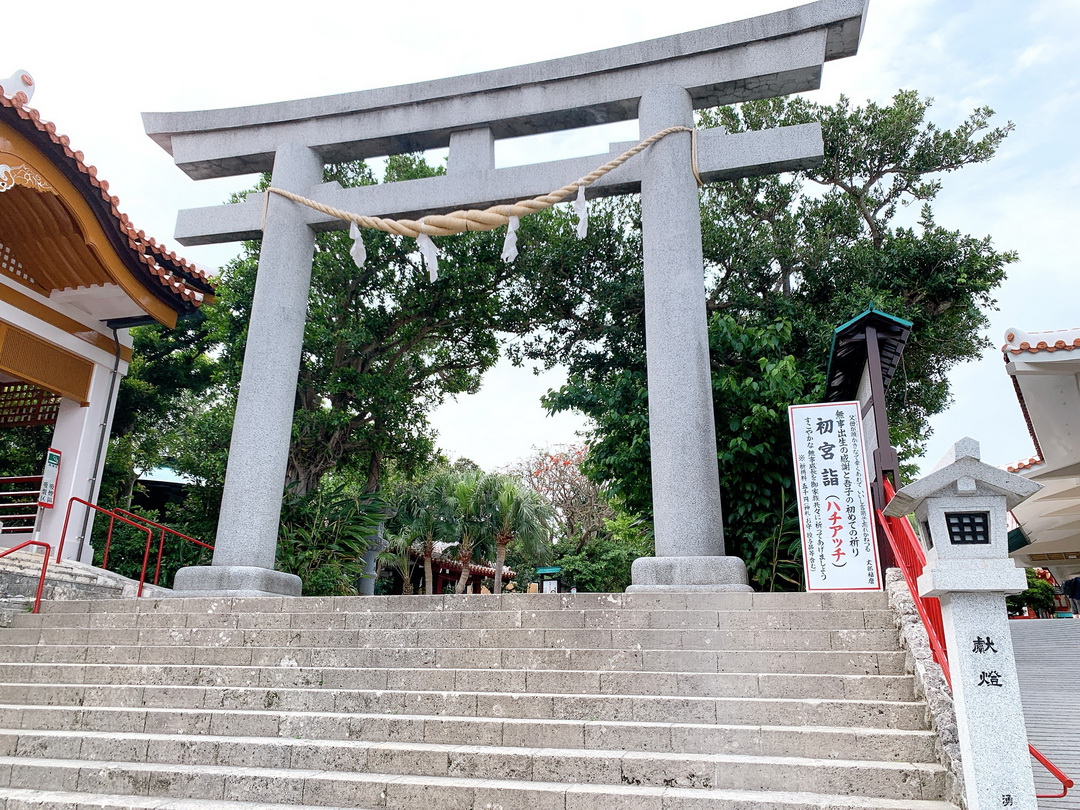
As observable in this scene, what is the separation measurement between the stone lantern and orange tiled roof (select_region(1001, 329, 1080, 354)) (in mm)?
4894

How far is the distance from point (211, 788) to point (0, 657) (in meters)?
3.31

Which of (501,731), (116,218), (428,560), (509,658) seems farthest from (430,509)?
(501,731)

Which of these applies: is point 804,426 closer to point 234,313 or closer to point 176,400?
point 234,313

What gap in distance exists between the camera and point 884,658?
446 centimetres

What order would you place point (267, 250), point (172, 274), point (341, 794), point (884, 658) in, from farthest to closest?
1. point (172, 274)
2. point (267, 250)
3. point (884, 658)
4. point (341, 794)

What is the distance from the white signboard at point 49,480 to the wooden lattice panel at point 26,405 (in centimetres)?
117

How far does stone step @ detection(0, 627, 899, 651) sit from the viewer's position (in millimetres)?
4781

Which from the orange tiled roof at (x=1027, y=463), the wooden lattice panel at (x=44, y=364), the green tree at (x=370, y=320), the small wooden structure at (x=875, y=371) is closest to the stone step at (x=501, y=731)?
the small wooden structure at (x=875, y=371)

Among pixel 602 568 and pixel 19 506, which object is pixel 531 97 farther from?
pixel 602 568

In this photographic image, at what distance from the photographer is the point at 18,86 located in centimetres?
791

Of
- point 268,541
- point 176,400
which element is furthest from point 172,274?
point 176,400

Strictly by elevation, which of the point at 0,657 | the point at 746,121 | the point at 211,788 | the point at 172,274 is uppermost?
the point at 746,121

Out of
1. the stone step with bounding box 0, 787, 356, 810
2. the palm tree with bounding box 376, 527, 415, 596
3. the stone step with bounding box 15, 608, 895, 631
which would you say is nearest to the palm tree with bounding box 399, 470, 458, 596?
the palm tree with bounding box 376, 527, 415, 596

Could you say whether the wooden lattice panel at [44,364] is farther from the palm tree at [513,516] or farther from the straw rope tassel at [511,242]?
the palm tree at [513,516]
